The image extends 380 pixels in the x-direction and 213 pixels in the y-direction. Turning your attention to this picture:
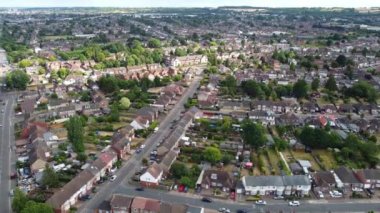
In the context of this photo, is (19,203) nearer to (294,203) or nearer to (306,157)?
(294,203)

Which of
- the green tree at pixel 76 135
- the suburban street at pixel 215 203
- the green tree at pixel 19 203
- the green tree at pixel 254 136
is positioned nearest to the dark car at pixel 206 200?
the suburban street at pixel 215 203

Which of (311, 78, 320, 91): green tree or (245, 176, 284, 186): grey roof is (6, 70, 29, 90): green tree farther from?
(311, 78, 320, 91): green tree

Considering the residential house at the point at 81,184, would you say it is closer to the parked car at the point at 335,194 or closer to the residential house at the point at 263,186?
the residential house at the point at 263,186

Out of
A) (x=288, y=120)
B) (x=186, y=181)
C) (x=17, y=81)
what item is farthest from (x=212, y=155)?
(x=17, y=81)

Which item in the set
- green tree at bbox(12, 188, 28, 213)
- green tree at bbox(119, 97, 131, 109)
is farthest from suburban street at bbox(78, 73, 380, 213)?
green tree at bbox(119, 97, 131, 109)

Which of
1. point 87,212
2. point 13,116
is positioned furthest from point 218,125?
point 13,116

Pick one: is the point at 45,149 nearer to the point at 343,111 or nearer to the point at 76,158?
the point at 76,158
